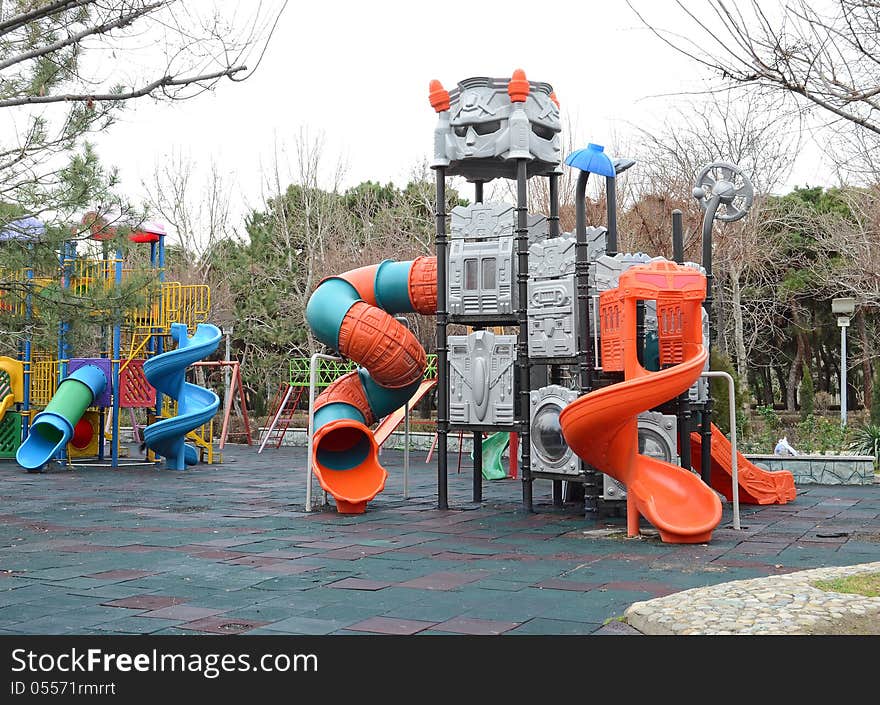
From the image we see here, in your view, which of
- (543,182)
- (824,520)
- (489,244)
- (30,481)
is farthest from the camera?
(543,182)

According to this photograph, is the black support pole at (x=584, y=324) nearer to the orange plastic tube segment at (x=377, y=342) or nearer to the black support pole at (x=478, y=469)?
the black support pole at (x=478, y=469)

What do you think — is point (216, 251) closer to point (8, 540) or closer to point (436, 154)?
point (436, 154)

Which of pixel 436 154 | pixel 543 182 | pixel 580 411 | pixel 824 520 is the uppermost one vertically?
pixel 543 182

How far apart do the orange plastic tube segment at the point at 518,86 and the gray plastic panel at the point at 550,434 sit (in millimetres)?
3024

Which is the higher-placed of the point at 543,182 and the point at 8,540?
the point at 543,182

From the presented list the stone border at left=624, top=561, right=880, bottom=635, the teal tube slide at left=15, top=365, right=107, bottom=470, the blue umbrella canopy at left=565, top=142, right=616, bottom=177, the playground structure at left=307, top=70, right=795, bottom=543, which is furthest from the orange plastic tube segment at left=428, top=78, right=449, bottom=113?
the teal tube slide at left=15, top=365, right=107, bottom=470

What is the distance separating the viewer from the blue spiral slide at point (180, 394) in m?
→ 15.7

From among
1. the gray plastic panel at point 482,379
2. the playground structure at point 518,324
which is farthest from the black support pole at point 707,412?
the gray plastic panel at point 482,379

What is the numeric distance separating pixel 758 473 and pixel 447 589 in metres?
5.93

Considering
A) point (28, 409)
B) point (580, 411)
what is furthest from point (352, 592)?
point (28, 409)

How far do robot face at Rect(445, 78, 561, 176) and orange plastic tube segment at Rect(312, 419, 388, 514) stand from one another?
3135mm

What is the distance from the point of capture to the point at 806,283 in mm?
27891

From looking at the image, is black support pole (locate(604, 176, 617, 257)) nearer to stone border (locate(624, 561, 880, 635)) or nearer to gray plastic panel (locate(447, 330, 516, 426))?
gray plastic panel (locate(447, 330, 516, 426))

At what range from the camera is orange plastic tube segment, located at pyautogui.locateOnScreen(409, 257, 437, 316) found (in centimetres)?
1077
